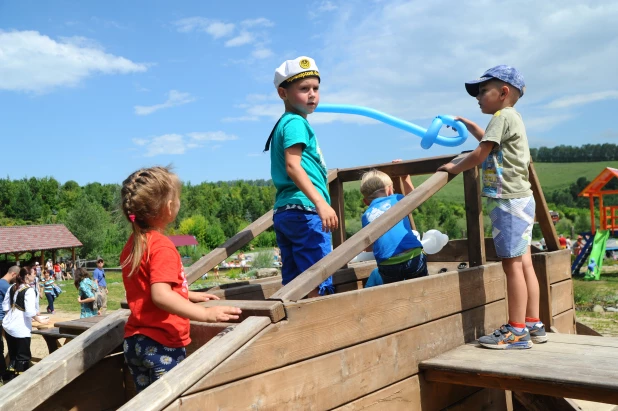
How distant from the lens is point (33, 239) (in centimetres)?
3909

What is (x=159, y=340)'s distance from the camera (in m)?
2.14

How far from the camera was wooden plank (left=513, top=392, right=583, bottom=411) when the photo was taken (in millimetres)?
2996

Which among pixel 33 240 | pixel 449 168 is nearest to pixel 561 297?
pixel 449 168

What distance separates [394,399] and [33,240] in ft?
135

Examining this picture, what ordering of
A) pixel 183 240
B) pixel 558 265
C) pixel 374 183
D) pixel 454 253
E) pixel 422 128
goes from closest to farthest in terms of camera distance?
pixel 374 183 → pixel 558 265 → pixel 422 128 → pixel 454 253 → pixel 183 240

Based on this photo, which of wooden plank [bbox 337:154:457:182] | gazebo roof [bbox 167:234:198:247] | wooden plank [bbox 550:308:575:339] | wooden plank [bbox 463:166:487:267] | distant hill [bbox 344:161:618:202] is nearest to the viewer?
wooden plank [bbox 463:166:487:267]

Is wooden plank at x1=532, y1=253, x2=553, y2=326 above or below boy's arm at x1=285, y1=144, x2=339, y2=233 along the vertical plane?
below

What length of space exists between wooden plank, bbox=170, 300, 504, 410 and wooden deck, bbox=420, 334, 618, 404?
0.34ft

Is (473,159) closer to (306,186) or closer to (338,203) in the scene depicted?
(306,186)

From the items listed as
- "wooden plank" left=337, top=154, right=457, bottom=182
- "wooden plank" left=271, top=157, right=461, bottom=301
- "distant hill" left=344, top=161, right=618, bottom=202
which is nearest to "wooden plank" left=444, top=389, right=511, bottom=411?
"wooden plank" left=271, top=157, right=461, bottom=301

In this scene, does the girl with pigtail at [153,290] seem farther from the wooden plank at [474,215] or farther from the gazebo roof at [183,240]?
the gazebo roof at [183,240]

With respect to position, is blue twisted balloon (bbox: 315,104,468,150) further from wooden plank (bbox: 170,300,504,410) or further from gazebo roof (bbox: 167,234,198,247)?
gazebo roof (bbox: 167,234,198,247)

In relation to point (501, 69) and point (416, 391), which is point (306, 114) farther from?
point (416, 391)

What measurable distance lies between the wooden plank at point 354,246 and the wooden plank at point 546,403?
50.8 inches
